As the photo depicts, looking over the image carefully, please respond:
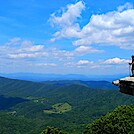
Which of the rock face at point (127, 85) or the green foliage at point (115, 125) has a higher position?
the rock face at point (127, 85)

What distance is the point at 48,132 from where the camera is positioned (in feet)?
242

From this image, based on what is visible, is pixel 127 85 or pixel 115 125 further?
pixel 115 125

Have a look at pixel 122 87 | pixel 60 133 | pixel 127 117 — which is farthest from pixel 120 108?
pixel 122 87

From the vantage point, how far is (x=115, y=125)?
276 feet

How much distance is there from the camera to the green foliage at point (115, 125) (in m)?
83.8

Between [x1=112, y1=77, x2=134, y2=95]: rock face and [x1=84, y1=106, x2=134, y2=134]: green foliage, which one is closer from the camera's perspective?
[x1=112, y1=77, x2=134, y2=95]: rock face

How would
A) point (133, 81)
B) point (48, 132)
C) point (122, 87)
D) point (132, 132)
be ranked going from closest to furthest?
point (133, 81) < point (122, 87) < point (48, 132) < point (132, 132)

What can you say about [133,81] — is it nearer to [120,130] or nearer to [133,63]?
[133,63]

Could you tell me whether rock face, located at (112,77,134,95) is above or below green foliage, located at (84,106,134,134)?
above

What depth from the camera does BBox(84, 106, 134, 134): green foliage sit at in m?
83.8

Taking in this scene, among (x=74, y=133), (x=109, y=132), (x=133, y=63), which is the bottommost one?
(x=74, y=133)

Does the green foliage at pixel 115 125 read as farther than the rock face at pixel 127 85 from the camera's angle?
Yes

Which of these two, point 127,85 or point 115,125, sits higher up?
point 127,85

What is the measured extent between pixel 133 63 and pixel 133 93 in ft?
3.27
